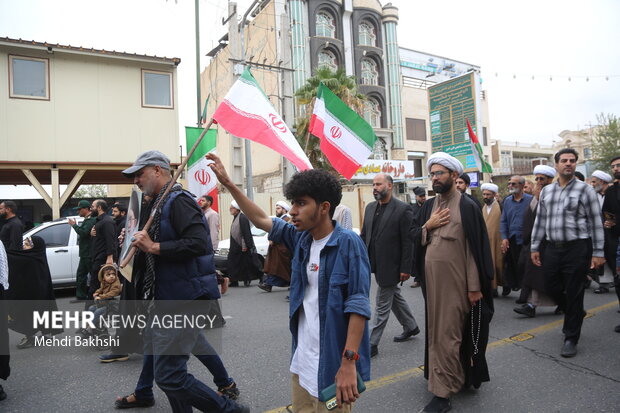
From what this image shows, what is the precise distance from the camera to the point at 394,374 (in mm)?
4125

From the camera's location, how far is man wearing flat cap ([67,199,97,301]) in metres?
6.72

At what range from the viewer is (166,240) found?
2.84 meters

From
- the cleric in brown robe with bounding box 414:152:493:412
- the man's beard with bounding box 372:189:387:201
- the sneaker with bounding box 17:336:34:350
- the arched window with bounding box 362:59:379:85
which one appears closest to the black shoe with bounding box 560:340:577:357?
the cleric in brown robe with bounding box 414:152:493:412

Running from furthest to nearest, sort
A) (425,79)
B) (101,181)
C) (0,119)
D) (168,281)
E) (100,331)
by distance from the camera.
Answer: (425,79), (101,181), (0,119), (100,331), (168,281)

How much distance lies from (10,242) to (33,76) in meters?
10.1

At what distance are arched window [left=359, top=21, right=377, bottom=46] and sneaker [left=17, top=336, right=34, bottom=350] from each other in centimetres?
3180

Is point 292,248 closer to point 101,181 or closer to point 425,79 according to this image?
point 101,181

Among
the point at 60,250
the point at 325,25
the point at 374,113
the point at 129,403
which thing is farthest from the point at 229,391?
the point at 374,113

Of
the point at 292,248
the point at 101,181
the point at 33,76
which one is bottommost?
the point at 292,248

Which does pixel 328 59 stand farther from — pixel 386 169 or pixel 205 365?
pixel 205 365

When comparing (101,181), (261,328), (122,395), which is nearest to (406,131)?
(101,181)

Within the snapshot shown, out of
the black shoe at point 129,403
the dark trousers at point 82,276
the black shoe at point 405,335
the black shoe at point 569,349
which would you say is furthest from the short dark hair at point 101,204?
the black shoe at point 569,349

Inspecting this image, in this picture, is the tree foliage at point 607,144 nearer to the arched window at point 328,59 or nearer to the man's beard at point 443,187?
the arched window at point 328,59

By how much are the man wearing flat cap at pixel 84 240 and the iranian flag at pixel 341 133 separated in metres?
3.80
